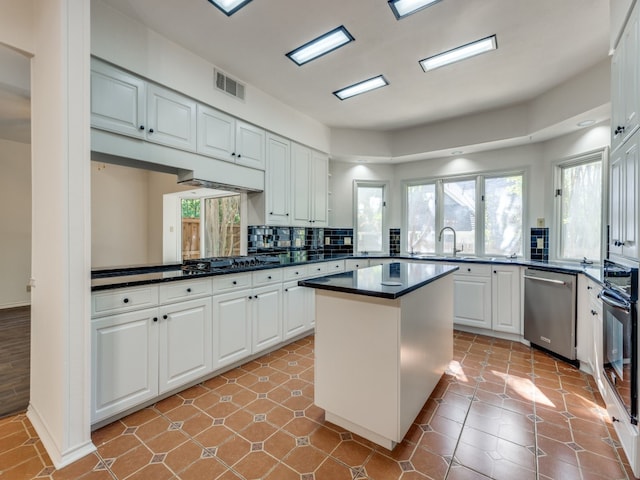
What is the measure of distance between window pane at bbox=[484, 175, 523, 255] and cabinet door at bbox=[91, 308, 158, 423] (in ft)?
13.4

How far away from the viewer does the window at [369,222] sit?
4.84 meters

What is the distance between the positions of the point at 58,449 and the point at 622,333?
3.13 metres

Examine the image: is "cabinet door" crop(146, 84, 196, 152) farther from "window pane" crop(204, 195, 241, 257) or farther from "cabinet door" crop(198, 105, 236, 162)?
"window pane" crop(204, 195, 241, 257)

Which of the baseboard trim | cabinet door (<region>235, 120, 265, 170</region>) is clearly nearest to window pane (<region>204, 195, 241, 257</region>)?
cabinet door (<region>235, 120, 265, 170</region>)

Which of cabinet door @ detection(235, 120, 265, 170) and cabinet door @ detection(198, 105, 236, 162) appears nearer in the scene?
cabinet door @ detection(198, 105, 236, 162)

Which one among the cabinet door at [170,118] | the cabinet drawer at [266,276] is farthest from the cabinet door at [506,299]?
the cabinet door at [170,118]

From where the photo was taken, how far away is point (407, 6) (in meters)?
2.06

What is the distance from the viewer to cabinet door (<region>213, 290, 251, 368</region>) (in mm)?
2461

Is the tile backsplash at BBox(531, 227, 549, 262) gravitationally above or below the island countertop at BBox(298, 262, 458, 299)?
above

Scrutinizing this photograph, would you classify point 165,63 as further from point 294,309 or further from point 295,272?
point 294,309

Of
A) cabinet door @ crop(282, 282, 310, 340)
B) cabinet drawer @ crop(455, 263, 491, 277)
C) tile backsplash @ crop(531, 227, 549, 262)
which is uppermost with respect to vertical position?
tile backsplash @ crop(531, 227, 549, 262)

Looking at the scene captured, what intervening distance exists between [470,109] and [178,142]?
134 inches

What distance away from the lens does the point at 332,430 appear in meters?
1.85

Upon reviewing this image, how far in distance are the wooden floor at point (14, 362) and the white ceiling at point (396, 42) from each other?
2848 mm
